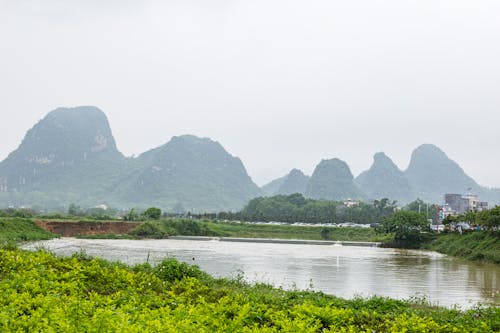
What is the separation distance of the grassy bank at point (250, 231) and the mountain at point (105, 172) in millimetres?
79690

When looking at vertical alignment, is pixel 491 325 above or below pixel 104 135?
below

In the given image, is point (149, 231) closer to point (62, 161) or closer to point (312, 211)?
point (312, 211)

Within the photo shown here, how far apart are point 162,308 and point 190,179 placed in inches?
5879

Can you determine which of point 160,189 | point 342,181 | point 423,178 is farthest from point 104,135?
point 423,178

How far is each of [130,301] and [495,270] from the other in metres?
23.3

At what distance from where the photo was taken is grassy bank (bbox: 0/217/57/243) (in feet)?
116

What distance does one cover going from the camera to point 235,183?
543 feet

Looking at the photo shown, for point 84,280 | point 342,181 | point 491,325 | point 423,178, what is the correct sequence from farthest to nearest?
point 423,178
point 342,181
point 84,280
point 491,325

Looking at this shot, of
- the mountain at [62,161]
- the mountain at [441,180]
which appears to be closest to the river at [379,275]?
the mountain at [62,161]

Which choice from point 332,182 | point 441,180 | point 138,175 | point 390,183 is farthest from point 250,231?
point 441,180

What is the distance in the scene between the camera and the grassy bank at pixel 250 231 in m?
49.8

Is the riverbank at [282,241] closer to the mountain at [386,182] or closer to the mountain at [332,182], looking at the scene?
the mountain at [332,182]

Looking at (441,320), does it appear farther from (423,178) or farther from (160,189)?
(423,178)

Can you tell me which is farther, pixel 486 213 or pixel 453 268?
pixel 486 213
